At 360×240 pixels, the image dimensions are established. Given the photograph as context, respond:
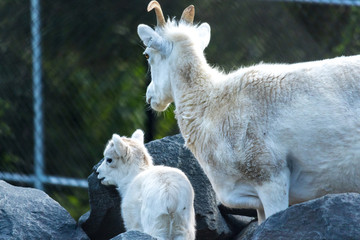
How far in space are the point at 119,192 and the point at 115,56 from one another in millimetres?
4523

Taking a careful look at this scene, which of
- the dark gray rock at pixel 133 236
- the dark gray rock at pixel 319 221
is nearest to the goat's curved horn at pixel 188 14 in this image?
the dark gray rock at pixel 133 236

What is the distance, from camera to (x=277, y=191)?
5484 millimetres

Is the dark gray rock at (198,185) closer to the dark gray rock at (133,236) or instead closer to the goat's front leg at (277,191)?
the goat's front leg at (277,191)

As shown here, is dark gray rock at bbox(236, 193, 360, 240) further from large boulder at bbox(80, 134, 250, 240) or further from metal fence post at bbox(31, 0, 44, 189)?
metal fence post at bbox(31, 0, 44, 189)

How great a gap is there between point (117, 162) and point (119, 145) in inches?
8.1

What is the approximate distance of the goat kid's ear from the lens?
6.39 metres

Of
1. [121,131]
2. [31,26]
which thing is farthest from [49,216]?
[31,26]

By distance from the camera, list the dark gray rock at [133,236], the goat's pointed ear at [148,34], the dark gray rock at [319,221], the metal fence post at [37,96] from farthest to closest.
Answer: the metal fence post at [37,96], the goat's pointed ear at [148,34], the dark gray rock at [133,236], the dark gray rock at [319,221]

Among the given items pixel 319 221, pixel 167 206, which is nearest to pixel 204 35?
pixel 167 206

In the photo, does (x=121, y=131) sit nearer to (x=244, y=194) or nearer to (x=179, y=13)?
(x=179, y=13)

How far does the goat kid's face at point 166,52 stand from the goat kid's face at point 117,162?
0.55 meters

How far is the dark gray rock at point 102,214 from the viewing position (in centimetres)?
702

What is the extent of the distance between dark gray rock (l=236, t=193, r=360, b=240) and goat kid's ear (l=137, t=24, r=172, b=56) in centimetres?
226

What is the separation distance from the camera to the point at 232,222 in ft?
23.5
